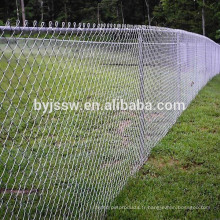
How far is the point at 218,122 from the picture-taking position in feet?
20.0

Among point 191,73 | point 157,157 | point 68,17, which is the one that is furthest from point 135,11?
point 157,157

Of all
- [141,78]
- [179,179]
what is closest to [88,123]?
[141,78]

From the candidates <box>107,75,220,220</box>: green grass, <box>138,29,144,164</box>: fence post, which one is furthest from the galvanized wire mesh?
<box>107,75,220,220</box>: green grass

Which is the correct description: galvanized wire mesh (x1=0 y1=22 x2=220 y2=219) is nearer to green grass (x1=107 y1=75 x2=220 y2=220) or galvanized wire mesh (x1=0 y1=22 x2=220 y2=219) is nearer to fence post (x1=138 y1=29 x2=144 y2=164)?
fence post (x1=138 y1=29 x2=144 y2=164)

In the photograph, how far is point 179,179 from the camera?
3.77 metres

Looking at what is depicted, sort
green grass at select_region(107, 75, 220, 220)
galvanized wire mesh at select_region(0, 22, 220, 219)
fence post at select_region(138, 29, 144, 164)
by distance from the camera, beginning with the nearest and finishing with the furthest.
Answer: galvanized wire mesh at select_region(0, 22, 220, 219), green grass at select_region(107, 75, 220, 220), fence post at select_region(138, 29, 144, 164)

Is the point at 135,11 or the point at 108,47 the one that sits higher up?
the point at 108,47

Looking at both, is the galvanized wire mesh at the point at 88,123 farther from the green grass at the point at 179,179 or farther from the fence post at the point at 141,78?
the green grass at the point at 179,179

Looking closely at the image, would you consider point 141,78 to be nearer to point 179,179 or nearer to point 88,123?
point 88,123

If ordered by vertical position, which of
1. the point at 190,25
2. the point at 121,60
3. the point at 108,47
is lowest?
the point at 190,25

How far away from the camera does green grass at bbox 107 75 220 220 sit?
311 centimetres

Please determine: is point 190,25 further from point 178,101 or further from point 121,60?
point 121,60

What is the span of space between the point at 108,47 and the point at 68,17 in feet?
102

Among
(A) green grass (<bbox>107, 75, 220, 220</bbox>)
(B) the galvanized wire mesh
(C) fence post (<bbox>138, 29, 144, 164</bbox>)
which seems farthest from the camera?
(C) fence post (<bbox>138, 29, 144, 164</bbox>)
